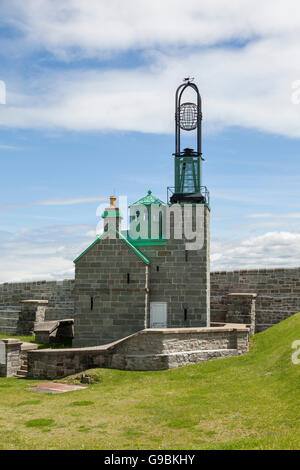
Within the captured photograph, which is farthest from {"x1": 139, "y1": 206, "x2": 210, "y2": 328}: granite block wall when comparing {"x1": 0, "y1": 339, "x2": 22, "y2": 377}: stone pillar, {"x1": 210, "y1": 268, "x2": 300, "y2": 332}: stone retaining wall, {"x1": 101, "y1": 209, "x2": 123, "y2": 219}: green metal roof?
{"x1": 0, "y1": 339, "x2": 22, "y2": 377}: stone pillar

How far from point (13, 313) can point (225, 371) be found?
21.3 meters

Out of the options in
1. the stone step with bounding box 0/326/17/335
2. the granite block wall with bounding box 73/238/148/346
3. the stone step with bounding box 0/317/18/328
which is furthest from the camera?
the stone step with bounding box 0/317/18/328

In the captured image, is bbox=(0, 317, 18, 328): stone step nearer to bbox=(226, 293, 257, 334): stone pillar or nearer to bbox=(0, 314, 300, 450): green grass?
bbox=(0, 314, 300, 450): green grass

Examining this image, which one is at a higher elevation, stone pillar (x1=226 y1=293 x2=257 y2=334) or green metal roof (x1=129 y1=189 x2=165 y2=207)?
green metal roof (x1=129 y1=189 x2=165 y2=207)

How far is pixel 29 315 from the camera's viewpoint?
32438 mm

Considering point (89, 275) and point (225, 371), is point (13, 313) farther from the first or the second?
point (225, 371)

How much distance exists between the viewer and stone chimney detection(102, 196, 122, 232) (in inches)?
955

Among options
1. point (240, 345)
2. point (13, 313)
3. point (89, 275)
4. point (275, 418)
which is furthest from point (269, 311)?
point (13, 313)

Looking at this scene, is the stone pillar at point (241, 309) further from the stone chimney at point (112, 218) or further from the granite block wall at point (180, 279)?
the stone chimney at point (112, 218)

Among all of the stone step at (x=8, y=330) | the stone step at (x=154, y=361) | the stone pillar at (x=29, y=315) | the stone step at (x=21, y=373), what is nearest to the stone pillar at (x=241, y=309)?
the stone step at (x=154, y=361)

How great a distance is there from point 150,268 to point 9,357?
7.95 meters

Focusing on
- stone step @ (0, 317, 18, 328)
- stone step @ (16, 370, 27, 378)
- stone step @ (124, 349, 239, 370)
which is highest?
stone step @ (0, 317, 18, 328)

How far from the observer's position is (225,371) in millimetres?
19156

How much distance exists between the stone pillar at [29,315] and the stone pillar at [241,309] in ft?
42.9
